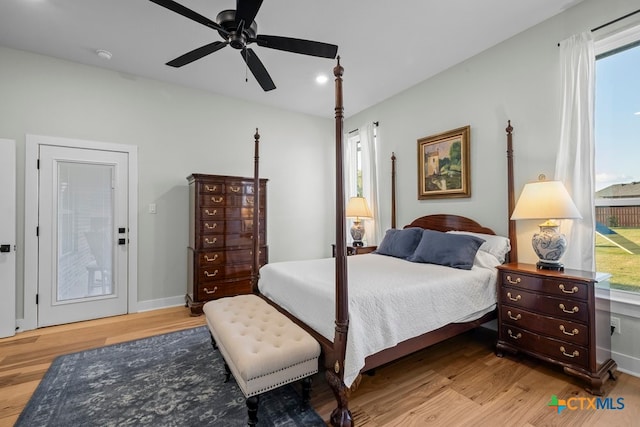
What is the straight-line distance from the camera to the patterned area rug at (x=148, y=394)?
5.77 feet

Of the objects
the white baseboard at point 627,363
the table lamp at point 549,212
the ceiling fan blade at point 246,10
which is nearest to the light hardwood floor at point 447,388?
the white baseboard at point 627,363

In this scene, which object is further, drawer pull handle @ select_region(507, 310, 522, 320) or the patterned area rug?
drawer pull handle @ select_region(507, 310, 522, 320)

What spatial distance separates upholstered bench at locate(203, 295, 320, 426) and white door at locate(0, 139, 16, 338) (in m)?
2.57

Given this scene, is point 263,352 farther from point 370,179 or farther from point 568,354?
point 370,179

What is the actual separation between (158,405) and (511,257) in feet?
10.6

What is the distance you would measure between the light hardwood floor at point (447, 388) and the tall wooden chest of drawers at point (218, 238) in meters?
0.93

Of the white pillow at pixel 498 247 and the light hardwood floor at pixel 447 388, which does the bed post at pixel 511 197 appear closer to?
the white pillow at pixel 498 247

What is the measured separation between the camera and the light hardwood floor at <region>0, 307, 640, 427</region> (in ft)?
5.78

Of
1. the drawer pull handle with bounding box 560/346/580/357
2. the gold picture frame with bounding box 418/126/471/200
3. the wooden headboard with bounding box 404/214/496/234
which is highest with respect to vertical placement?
the gold picture frame with bounding box 418/126/471/200

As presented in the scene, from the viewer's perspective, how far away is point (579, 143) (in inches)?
95.7

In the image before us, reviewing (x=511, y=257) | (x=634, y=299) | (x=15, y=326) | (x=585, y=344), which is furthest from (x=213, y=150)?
(x=634, y=299)

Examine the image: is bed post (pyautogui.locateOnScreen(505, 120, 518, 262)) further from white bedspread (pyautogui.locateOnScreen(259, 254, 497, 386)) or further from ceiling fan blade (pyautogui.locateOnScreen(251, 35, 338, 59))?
ceiling fan blade (pyautogui.locateOnScreen(251, 35, 338, 59))

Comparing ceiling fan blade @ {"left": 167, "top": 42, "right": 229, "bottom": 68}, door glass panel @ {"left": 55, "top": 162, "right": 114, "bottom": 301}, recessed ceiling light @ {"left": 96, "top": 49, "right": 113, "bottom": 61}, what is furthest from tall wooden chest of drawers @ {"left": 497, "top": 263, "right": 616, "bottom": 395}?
recessed ceiling light @ {"left": 96, "top": 49, "right": 113, "bottom": 61}

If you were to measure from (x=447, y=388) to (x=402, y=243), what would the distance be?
1601 millimetres
